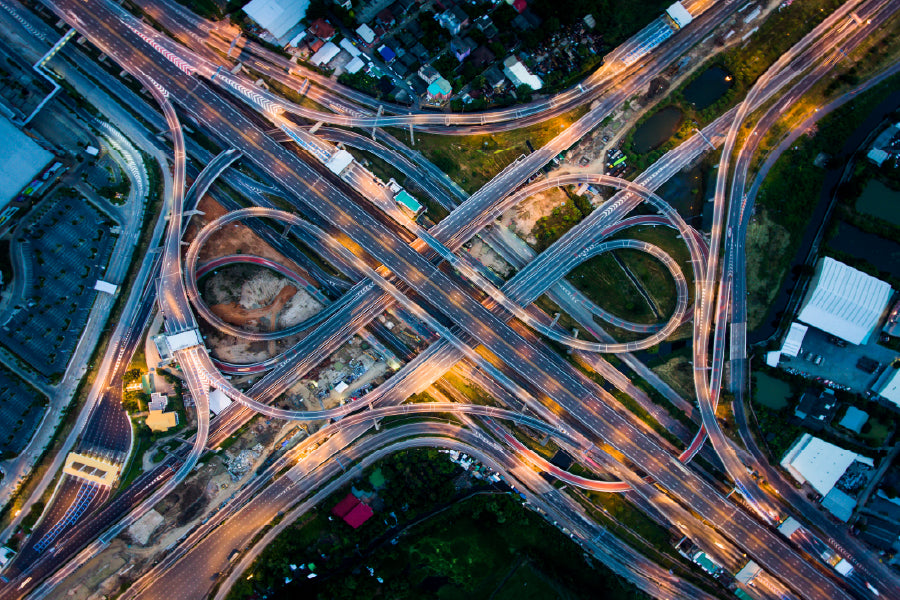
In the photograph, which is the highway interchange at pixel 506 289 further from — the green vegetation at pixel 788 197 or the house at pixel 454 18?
the house at pixel 454 18

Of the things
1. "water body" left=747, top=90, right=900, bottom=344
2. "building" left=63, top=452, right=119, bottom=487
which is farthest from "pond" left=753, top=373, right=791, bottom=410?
"building" left=63, top=452, right=119, bottom=487

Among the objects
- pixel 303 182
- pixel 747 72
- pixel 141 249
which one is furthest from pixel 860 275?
pixel 141 249

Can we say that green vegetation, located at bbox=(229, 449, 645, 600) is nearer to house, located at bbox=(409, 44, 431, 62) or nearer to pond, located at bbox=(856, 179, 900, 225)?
house, located at bbox=(409, 44, 431, 62)

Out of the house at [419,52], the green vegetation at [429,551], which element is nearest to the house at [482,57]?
the house at [419,52]

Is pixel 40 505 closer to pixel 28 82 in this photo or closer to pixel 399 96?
pixel 28 82

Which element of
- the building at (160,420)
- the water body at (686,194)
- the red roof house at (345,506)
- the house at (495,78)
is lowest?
the building at (160,420)

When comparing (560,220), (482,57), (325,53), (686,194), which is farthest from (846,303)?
A: (325,53)
